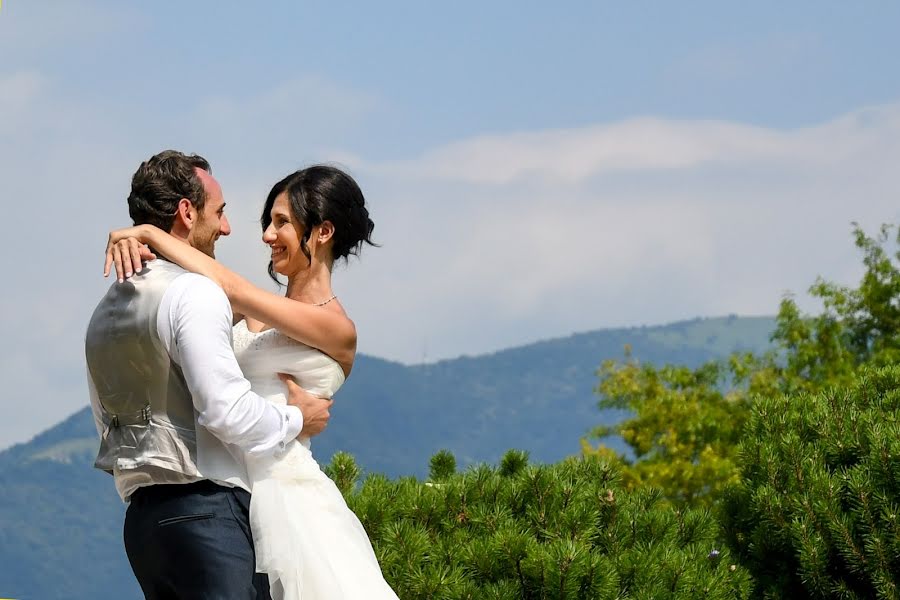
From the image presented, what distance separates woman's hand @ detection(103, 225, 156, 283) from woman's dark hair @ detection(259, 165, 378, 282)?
64cm

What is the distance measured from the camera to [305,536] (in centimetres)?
374

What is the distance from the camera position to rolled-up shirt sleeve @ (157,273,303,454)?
3.32 m

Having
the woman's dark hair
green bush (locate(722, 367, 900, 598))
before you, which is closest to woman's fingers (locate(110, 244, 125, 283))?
the woman's dark hair

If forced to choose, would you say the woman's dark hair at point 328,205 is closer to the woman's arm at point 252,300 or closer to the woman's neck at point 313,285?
the woman's neck at point 313,285

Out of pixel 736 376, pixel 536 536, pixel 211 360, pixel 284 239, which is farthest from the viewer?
pixel 736 376

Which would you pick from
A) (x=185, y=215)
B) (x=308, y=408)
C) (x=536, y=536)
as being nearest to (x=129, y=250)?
(x=185, y=215)

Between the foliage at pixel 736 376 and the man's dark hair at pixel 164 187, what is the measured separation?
46.8 feet

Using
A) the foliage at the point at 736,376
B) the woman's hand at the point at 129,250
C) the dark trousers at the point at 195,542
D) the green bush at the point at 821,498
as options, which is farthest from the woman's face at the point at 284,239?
the foliage at the point at 736,376

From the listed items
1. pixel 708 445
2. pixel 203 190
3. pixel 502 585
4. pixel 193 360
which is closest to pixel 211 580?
pixel 193 360

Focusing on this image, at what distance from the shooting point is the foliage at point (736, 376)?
17.9 m

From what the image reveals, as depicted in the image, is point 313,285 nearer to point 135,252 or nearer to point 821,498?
point 135,252

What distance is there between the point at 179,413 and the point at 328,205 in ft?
3.11

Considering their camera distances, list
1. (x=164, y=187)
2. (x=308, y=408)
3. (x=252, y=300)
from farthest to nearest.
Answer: (x=308, y=408), (x=252, y=300), (x=164, y=187)

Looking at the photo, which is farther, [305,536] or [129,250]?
[305,536]
